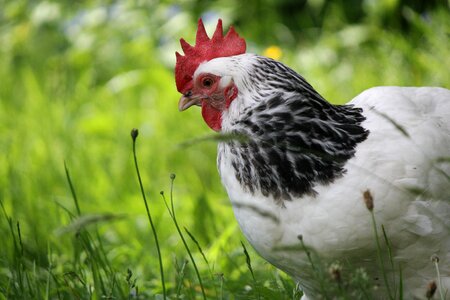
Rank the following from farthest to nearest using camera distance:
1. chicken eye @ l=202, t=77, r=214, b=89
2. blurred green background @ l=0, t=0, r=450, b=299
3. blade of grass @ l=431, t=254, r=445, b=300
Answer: blurred green background @ l=0, t=0, r=450, b=299 → chicken eye @ l=202, t=77, r=214, b=89 → blade of grass @ l=431, t=254, r=445, b=300

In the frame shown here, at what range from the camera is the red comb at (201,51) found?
2.43 m

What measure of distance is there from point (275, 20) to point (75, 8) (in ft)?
5.46

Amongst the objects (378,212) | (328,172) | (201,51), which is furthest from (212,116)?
(378,212)

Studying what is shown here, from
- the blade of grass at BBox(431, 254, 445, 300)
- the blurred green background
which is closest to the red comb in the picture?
the blurred green background

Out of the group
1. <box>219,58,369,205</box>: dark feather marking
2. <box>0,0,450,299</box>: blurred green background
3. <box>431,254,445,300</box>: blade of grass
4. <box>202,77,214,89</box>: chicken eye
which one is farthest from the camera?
<box>0,0,450,299</box>: blurred green background

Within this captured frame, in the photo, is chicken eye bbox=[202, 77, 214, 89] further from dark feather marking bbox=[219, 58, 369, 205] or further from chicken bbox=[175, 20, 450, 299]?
dark feather marking bbox=[219, 58, 369, 205]

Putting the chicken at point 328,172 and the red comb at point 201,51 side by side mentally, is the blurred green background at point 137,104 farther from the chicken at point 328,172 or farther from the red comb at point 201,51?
the red comb at point 201,51

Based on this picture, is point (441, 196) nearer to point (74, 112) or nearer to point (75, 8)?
point (74, 112)

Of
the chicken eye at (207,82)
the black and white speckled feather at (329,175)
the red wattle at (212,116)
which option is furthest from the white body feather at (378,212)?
the chicken eye at (207,82)

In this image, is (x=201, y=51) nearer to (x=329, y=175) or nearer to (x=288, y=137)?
(x=288, y=137)

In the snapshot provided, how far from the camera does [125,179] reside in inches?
160

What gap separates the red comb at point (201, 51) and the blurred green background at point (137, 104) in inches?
25.7

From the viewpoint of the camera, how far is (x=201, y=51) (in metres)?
2.45

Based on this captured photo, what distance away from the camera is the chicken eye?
234cm
